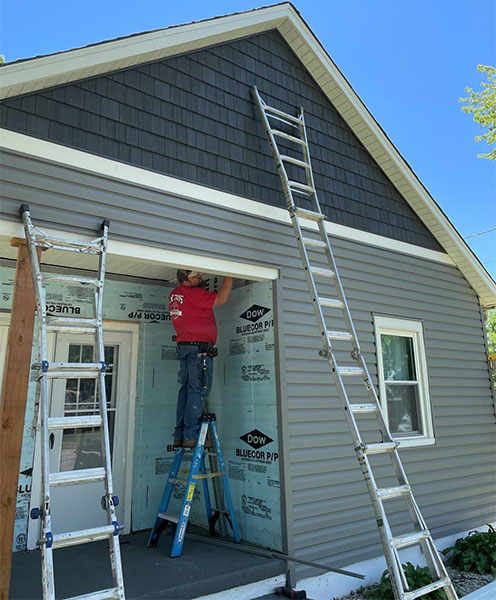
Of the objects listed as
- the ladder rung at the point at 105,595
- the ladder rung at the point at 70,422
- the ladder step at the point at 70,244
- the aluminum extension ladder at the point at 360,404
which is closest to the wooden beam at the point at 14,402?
the ladder step at the point at 70,244

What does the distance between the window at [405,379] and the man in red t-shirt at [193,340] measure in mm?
2054

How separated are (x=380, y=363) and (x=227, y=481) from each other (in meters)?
2.22

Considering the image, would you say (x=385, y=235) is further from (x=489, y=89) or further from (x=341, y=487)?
(x=489, y=89)

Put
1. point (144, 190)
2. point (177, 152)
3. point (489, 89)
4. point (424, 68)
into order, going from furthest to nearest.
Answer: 1. point (424, 68)
2. point (489, 89)
3. point (177, 152)
4. point (144, 190)

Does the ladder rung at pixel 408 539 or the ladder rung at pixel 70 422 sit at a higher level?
the ladder rung at pixel 70 422

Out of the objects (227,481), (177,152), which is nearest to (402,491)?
(227,481)

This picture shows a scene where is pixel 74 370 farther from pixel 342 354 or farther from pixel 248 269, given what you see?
pixel 342 354

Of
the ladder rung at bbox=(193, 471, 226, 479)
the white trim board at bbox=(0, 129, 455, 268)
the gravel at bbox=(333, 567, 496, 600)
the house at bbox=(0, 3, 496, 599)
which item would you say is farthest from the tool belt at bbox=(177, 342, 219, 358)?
the gravel at bbox=(333, 567, 496, 600)

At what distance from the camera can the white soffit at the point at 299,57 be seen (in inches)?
125

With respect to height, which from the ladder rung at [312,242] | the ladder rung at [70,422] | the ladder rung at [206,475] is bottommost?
the ladder rung at [206,475]

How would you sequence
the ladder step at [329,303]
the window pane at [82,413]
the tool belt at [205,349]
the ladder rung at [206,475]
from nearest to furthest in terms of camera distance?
the ladder step at [329,303]
the ladder rung at [206,475]
the tool belt at [205,349]
the window pane at [82,413]

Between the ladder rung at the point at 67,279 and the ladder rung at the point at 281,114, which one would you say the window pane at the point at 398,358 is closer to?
the ladder rung at the point at 281,114

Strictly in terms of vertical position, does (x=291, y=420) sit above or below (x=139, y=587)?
above

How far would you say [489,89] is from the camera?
1291 cm
